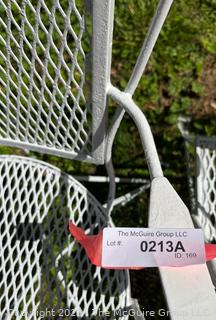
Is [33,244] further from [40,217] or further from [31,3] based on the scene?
[31,3]

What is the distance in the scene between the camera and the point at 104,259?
77 cm

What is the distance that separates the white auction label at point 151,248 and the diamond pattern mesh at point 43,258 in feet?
1.59

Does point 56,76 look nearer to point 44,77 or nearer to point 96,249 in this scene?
point 44,77

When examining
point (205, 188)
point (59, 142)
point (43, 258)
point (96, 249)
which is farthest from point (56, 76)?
point (205, 188)

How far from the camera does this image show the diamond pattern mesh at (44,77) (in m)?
0.90

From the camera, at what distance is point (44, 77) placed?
104 cm

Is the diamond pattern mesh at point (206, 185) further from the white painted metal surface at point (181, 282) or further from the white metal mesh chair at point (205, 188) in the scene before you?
the white painted metal surface at point (181, 282)

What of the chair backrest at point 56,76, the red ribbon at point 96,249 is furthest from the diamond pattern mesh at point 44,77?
the red ribbon at point 96,249

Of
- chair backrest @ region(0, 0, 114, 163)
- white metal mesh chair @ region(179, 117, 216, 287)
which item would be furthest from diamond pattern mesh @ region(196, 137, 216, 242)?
chair backrest @ region(0, 0, 114, 163)

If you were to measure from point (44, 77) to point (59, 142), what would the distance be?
238 millimetres

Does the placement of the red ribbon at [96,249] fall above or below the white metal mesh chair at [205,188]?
below

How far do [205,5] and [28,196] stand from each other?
1.60 metres

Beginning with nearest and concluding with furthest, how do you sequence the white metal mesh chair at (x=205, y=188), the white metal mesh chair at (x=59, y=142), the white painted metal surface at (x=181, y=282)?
1. the white painted metal surface at (x=181, y=282)
2. the white metal mesh chair at (x=59, y=142)
3. the white metal mesh chair at (x=205, y=188)

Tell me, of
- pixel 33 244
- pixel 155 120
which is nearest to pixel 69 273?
pixel 33 244
